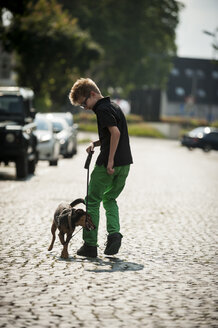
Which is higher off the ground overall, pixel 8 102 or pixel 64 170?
pixel 8 102

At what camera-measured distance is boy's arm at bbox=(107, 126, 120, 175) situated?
7449 mm

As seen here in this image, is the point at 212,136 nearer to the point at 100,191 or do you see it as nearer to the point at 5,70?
the point at 5,70

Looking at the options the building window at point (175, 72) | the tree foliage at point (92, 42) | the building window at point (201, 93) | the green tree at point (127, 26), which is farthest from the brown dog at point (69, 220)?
the building window at point (175, 72)

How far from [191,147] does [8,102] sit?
30826mm

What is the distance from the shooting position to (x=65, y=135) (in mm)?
29203

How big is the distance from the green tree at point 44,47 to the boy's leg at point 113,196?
41.6 m

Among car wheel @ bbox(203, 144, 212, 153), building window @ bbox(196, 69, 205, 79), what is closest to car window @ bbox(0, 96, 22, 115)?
car wheel @ bbox(203, 144, 212, 153)

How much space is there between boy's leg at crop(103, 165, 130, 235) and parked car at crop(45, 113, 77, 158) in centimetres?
2032

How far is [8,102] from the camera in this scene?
19.5m

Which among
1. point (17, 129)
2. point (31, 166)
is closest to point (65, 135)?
point (31, 166)

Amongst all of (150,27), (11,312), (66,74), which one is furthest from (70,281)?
(150,27)

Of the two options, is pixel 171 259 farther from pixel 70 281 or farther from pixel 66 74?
pixel 66 74

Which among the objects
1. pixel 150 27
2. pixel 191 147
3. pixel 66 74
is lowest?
pixel 191 147

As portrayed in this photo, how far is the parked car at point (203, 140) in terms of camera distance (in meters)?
49.2
